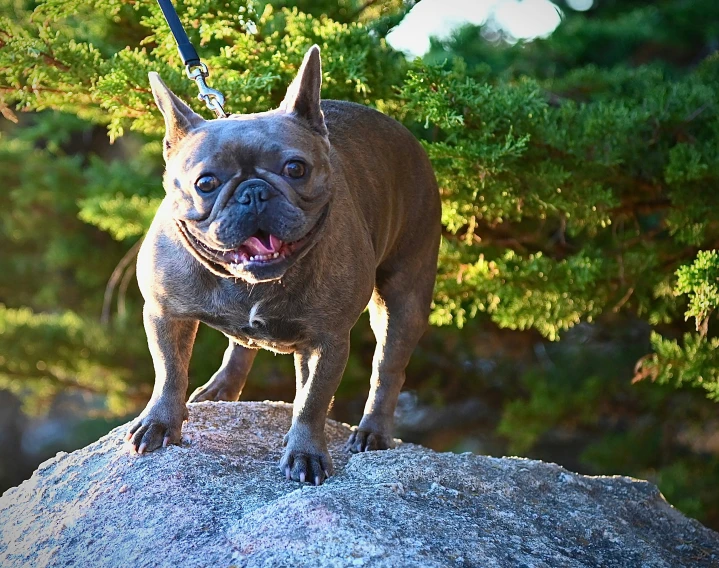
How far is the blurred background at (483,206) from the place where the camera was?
4.55 metres

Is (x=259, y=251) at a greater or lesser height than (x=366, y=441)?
greater

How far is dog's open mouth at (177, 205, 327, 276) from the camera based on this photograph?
3156mm

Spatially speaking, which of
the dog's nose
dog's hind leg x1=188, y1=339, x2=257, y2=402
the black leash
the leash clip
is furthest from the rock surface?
the black leash

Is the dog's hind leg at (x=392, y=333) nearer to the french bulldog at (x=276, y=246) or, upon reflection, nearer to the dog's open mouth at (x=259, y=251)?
the french bulldog at (x=276, y=246)

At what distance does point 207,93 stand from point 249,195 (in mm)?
997

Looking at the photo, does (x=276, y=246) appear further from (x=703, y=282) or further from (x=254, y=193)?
(x=703, y=282)

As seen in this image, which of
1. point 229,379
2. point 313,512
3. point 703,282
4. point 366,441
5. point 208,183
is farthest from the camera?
point 229,379

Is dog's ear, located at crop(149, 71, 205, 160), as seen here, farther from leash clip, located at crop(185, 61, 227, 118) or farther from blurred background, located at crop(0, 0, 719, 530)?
blurred background, located at crop(0, 0, 719, 530)

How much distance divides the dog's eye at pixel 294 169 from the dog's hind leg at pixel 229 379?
151cm

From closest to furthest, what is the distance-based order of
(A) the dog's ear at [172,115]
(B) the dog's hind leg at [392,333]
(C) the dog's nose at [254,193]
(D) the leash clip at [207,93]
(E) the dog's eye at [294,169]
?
1. (C) the dog's nose at [254,193]
2. (E) the dog's eye at [294,169]
3. (A) the dog's ear at [172,115]
4. (D) the leash clip at [207,93]
5. (B) the dog's hind leg at [392,333]

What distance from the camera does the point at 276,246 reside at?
125 inches

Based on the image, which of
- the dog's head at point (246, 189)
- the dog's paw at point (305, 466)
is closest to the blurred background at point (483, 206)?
the dog's head at point (246, 189)

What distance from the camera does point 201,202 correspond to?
10.3ft

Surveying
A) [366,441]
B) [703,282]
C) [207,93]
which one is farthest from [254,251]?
[703,282]
